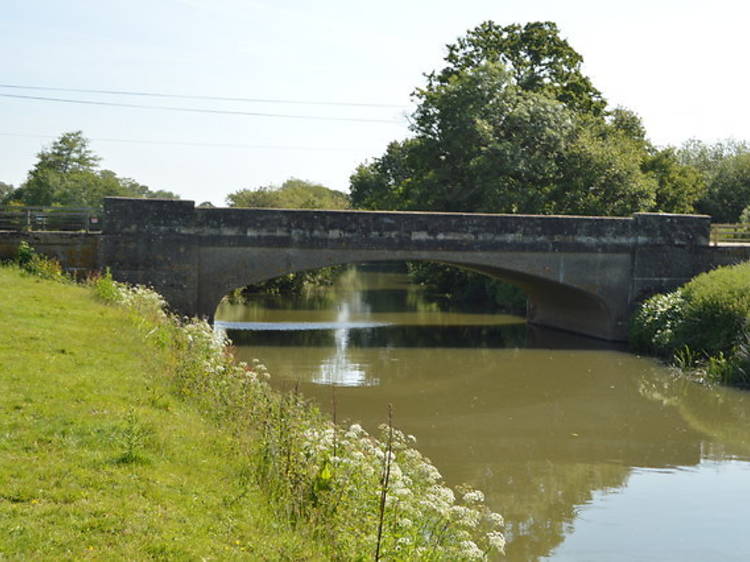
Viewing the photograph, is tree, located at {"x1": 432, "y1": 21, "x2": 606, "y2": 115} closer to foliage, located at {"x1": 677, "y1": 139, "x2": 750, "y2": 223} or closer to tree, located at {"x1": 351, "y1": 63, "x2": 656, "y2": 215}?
tree, located at {"x1": 351, "y1": 63, "x2": 656, "y2": 215}

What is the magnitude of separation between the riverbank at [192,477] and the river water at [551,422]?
4.91ft

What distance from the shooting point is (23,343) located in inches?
412

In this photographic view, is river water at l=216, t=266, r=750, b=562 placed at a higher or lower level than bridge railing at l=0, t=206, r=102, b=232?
lower

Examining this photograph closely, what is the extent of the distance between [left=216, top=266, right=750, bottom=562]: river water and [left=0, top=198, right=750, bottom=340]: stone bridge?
188 centimetres

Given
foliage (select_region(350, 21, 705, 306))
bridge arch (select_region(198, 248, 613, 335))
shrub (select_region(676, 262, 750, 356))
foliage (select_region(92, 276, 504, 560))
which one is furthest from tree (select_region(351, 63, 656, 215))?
foliage (select_region(92, 276, 504, 560))

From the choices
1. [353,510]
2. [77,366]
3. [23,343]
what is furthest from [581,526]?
[23,343]

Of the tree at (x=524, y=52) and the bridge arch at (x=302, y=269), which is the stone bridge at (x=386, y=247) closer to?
the bridge arch at (x=302, y=269)

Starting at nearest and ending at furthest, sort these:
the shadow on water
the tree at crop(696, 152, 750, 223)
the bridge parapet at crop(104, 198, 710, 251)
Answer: the bridge parapet at crop(104, 198, 710, 251)
the shadow on water
the tree at crop(696, 152, 750, 223)

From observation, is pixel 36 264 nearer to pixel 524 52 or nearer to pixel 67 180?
pixel 524 52

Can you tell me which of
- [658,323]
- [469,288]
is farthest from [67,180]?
[658,323]

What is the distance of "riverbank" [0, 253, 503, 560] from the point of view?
5355 mm

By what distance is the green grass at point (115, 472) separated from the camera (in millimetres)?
5188

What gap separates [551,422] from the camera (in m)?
13.9

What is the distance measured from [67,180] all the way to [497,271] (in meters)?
42.8
